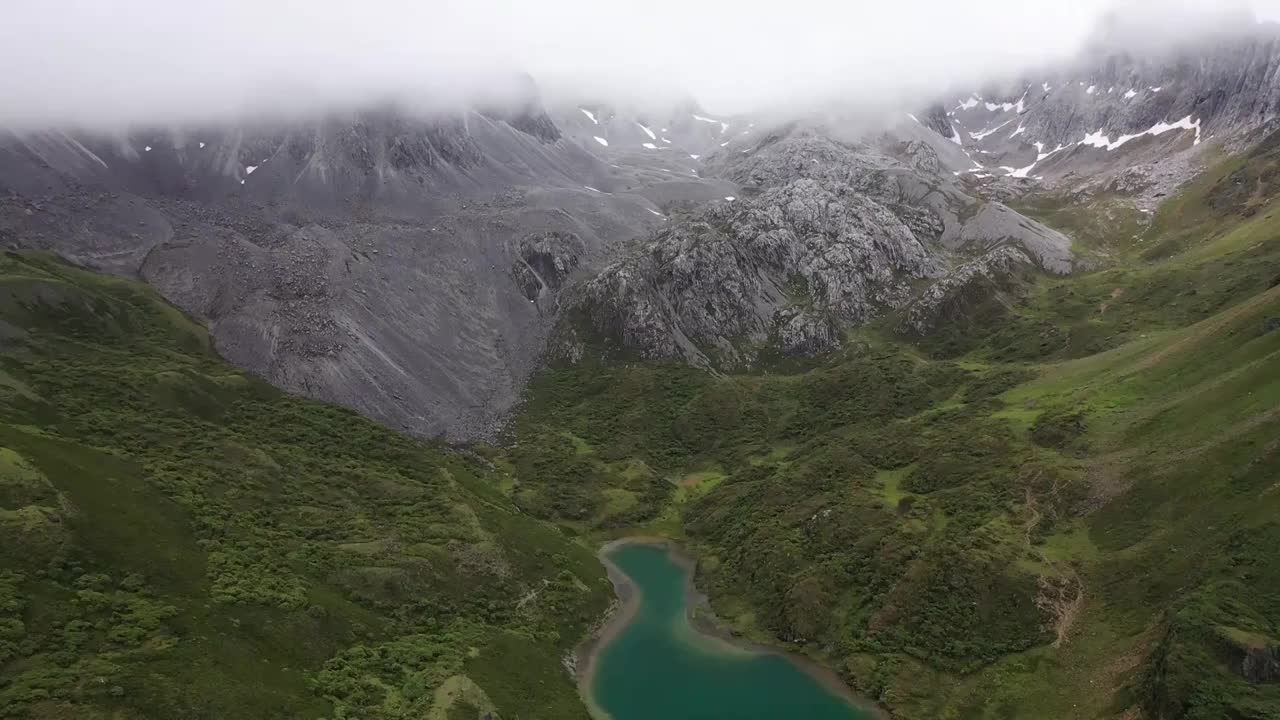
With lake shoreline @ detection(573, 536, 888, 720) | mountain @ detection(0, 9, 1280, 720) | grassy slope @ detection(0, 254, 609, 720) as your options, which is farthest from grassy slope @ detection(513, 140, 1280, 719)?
grassy slope @ detection(0, 254, 609, 720)

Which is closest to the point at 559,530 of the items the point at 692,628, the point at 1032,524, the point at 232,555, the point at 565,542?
the point at 565,542

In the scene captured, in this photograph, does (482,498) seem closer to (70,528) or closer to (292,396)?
(292,396)

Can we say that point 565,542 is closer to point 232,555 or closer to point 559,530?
point 559,530

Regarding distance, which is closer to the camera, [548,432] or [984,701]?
[984,701]

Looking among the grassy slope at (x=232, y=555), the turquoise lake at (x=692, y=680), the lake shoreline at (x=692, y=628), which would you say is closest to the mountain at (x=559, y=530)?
the grassy slope at (x=232, y=555)

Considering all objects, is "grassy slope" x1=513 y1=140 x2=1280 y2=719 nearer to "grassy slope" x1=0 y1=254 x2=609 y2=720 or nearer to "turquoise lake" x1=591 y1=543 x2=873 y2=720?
"turquoise lake" x1=591 y1=543 x2=873 y2=720

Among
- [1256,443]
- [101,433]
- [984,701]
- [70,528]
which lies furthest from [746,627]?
[101,433]
